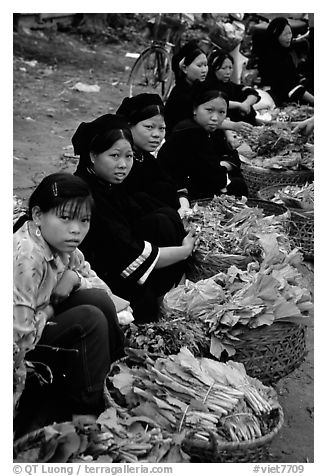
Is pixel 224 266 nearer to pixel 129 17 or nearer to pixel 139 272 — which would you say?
pixel 139 272

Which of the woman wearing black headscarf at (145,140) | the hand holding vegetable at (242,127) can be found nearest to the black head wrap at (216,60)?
the hand holding vegetable at (242,127)

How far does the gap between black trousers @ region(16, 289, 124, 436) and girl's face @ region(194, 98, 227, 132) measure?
90.9 inches

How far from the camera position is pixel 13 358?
2.47 meters

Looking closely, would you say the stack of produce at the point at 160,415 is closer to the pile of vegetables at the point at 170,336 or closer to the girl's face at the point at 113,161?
the pile of vegetables at the point at 170,336

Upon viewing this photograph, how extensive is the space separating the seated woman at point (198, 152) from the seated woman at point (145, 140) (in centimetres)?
47

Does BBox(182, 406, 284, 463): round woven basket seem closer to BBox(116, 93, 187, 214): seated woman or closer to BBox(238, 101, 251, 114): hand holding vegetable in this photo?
BBox(116, 93, 187, 214): seated woman

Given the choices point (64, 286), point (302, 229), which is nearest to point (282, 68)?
point (302, 229)

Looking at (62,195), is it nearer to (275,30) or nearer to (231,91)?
(231,91)

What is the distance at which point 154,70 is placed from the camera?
9.38 m

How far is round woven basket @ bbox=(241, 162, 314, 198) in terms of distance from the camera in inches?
226

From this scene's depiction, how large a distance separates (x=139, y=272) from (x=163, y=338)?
1.65 feet

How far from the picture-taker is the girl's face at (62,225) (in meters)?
2.72
